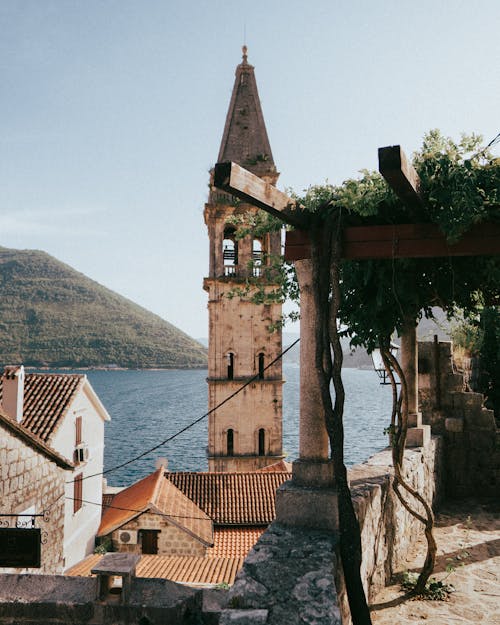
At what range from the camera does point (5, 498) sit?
7719 mm

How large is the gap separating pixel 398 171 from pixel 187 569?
1404 cm

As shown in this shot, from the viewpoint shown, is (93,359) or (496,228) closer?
(496,228)

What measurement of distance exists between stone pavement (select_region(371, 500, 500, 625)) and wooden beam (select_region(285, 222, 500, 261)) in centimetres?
279

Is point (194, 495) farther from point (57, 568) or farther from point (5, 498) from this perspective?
point (5, 498)

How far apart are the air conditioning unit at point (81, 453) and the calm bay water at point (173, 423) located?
1246 centimetres

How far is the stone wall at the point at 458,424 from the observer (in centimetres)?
736

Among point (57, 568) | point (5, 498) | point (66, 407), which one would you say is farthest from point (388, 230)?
point (66, 407)

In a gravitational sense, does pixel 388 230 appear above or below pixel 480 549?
above

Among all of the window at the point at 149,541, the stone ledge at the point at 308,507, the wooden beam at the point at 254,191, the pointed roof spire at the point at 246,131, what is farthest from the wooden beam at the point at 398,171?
the pointed roof spire at the point at 246,131

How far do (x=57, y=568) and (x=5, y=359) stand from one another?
468ft

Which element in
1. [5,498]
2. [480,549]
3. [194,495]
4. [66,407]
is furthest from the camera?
[194,495]

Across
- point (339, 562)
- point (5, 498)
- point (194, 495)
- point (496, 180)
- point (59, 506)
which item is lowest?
point (194, 495)

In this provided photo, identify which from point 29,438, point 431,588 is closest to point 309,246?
point 431,588

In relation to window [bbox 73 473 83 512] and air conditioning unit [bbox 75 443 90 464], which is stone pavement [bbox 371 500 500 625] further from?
window [bbox 73 473 83 512]
